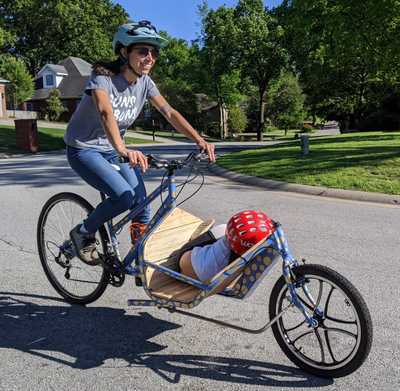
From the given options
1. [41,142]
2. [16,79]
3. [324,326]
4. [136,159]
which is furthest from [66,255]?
[16,79]

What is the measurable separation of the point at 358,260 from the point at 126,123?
2717 millimetres

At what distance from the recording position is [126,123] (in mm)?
3748

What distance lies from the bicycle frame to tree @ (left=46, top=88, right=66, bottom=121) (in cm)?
Result: 5160

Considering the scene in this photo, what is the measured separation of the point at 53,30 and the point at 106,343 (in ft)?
248

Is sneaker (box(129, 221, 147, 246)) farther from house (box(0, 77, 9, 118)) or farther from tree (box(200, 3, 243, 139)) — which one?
house (box(0, 77, 9, 118))

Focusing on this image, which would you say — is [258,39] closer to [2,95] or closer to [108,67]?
[2,95]

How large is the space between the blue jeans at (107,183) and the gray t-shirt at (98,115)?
75 mm

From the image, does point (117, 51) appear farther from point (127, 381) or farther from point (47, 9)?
point (47, 9)

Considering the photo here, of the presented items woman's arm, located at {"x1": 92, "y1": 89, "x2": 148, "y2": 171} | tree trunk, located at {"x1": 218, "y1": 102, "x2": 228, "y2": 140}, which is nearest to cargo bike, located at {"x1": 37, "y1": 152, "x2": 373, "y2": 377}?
woman's arm, located at {"x1": 92, "y1": 89, "x2": 148, "y2": 171}

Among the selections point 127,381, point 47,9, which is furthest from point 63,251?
point 47,9

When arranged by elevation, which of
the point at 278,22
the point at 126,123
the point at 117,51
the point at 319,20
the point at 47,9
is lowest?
the point at 126,123

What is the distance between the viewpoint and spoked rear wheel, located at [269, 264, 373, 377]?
105 inches

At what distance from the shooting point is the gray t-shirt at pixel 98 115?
3.52 meters

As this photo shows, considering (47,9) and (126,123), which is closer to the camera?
(126,123)
